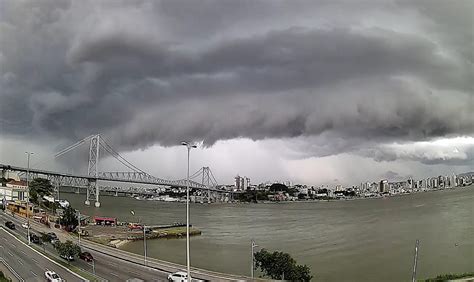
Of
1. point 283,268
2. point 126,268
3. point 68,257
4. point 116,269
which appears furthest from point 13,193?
point 283,268

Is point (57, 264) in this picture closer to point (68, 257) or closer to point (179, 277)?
point (68, 257)

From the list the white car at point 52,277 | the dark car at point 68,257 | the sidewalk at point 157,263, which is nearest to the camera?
the white car at point 52,277

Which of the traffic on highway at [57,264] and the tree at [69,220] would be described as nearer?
the traffic on highway at [57,264]

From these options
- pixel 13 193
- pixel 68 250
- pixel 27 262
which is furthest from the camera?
pixel 13 193

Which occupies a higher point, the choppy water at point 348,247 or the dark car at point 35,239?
the dark car at point 35,239

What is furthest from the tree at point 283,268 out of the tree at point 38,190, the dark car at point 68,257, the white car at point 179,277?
the tree at point 38,190

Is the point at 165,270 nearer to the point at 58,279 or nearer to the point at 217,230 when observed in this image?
the point at 58,279

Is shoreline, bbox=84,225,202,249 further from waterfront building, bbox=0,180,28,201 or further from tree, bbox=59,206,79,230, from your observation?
waterfront building, bbox=0,180,28,201

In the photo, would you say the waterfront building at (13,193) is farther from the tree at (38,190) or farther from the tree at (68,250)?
the tree at (68,250)

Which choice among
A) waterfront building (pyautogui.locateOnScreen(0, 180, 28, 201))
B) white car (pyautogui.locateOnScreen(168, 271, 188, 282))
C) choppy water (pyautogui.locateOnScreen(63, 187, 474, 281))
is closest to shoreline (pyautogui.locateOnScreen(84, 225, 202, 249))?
choppy water (pyautogui.locateOnScreen(63, 187, 474, 281))

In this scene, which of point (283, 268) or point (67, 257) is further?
point (67, 257)

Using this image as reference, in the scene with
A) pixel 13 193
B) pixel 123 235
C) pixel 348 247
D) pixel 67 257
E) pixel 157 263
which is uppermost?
pixel 13 193
